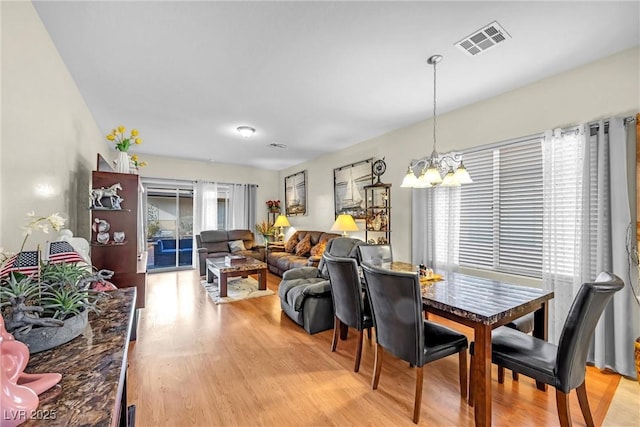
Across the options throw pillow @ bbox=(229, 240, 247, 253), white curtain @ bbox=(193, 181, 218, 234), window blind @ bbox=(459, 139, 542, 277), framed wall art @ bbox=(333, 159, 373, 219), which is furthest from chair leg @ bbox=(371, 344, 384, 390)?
white curtain @ bbox=(193, 181, 218, 234)

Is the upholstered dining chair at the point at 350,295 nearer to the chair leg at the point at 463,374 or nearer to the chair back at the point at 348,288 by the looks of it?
the chair back at the point at 348,288

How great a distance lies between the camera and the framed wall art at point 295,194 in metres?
6.75

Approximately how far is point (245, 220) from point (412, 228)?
4.79 m

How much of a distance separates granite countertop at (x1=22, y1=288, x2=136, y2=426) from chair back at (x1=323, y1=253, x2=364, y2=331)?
5.04 feet

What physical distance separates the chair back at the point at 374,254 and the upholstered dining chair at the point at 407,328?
1.26 meters

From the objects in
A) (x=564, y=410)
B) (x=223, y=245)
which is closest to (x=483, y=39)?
(x=564, y=410)

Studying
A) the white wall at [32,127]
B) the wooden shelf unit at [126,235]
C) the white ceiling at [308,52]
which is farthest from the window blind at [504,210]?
the white wall at [32,127]

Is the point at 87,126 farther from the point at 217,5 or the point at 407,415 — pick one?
the point at 407,415

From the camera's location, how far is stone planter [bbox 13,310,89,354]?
84 cm

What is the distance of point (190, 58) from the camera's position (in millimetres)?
2396

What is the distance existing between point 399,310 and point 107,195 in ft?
9.73

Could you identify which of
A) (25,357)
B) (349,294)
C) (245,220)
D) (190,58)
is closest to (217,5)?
(190,58)

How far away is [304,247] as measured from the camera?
225 inches

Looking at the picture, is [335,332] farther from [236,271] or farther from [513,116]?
[513,116]
